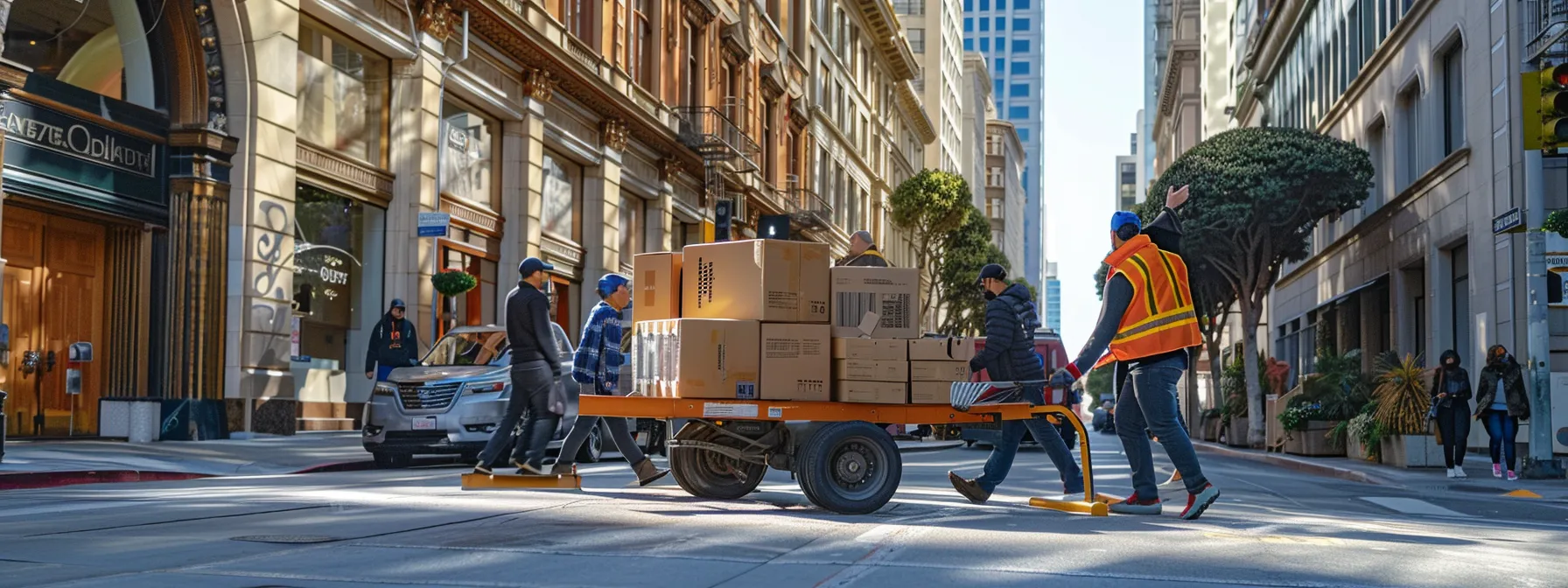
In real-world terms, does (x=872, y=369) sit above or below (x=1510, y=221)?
below

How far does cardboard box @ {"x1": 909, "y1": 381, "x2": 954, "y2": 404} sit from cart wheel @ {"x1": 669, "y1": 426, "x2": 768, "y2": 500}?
4.55 ft

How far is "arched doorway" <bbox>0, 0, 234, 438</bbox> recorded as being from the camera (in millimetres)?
16906

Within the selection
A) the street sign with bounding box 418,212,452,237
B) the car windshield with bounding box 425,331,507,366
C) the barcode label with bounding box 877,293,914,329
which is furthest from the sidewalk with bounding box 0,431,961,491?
the barcode label with bounding box 877,293,914,329

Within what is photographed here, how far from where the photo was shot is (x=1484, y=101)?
25.2m

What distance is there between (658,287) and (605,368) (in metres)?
1.55

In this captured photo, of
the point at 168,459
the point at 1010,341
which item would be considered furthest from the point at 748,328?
the point at 168,459

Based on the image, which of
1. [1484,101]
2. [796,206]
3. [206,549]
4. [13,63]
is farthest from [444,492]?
[796,206]

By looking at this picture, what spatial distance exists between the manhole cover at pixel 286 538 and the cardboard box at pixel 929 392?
3.78 metres

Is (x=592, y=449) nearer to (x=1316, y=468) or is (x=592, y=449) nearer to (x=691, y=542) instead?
(x=691, y=542)

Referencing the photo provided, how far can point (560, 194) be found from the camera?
30.3 meters

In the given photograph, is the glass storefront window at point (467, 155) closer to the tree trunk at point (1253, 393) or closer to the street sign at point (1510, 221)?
the street sign at point (1510, 221)

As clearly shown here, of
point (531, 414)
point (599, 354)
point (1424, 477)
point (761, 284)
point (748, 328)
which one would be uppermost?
point (761, 284)

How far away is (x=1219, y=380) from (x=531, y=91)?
28.8m

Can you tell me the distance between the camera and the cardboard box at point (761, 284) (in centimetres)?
987
